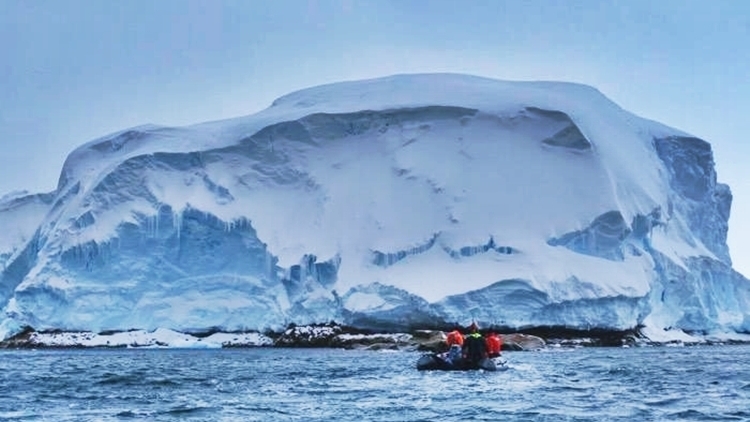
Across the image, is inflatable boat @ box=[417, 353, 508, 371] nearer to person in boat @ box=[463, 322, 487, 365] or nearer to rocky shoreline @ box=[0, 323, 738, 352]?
person in boat @ box=[463, 322, 487, 365]

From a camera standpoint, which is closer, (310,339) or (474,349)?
(474,349)

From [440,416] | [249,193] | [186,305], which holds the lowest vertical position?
[440,416]

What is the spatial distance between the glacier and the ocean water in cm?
1650

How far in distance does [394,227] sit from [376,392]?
35.2 m

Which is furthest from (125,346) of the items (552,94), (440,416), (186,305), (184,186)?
(440,416)

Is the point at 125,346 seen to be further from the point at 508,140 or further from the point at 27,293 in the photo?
the point at 508,140

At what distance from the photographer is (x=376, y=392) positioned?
24.2 meters

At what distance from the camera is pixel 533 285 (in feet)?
172

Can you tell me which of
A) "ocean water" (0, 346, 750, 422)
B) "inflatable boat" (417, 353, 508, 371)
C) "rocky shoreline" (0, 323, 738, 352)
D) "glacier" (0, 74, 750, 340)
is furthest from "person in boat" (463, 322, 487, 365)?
"glacier" (0, 74, 750, 340)

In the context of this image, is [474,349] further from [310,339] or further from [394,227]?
[394,227]

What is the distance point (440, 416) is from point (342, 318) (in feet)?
116

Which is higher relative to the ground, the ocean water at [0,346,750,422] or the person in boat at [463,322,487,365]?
the person in boat at [463,322,487,365]

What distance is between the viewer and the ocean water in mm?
19562

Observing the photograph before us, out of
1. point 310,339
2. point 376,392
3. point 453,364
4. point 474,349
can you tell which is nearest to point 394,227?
point 310,339
